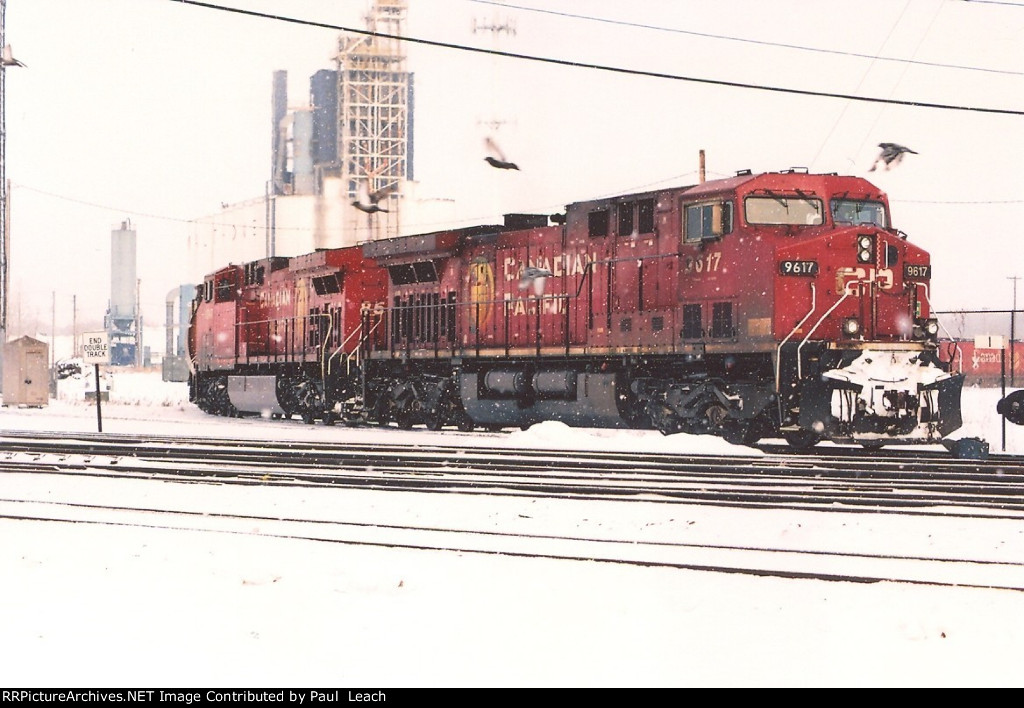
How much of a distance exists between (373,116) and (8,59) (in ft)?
107

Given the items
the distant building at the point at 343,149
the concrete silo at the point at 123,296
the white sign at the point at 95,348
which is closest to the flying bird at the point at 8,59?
the white sign at the point at 95,348

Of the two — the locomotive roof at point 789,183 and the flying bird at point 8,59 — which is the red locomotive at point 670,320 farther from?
the flying bird at point 8,59

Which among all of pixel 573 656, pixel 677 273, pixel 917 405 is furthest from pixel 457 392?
pixel 573 656

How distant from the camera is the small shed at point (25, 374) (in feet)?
112

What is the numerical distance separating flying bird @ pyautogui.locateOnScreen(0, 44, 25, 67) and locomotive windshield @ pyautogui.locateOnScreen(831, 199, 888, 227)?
77.1 feet

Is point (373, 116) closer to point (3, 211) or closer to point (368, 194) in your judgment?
point (368, 194)

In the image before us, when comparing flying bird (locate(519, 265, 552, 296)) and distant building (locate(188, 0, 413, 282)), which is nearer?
flying bird (locate(519, 265, 552, 296))

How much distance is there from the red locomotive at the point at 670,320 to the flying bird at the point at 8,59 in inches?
512

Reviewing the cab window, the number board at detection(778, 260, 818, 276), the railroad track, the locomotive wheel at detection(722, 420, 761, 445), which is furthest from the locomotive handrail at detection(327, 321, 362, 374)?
the number board at detection(778, 260, 818, 276)

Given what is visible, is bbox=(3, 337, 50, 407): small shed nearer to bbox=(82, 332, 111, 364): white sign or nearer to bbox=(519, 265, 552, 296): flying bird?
bbox=(82, 332, 111, 364): white sign

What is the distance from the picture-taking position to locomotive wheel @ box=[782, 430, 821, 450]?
1577 cm

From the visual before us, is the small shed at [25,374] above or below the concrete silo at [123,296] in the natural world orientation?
below

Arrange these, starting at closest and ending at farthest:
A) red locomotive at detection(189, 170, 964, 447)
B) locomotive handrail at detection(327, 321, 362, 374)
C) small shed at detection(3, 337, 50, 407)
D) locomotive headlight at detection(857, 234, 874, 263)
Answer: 1. red locomotive at detection(189, 170, 964, 447)
2. locomotive headlight at detection(857, 234, 874, 263)
3. locomotive handrail at detection(327, 321, 362, 374)
4. small shed at detection(3, 337, 50, 407)

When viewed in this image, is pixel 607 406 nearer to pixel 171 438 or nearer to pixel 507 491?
pixel 507 491
